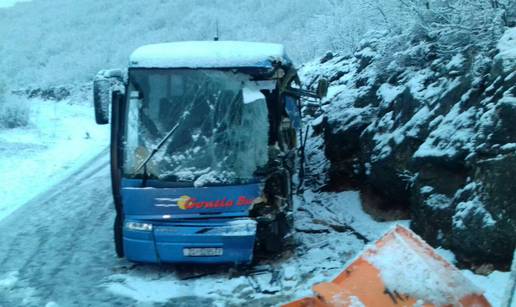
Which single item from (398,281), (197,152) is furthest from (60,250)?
→ (398,281)

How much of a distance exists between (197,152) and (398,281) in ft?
11.1

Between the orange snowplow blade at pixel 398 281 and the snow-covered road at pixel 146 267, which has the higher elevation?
the orange snowplow blade at pixel 398 281

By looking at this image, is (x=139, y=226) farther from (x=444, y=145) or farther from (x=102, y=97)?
(x=444, y=145)

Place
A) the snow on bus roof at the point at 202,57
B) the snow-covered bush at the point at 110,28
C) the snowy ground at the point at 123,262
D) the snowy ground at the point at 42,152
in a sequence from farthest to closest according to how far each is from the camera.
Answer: the snow-covered bush at the point at 110,28 < the snowy ground at the point at 42,152 < the snow on bus roof at the point at 202,57 < the snowy ground at the point at 123,262

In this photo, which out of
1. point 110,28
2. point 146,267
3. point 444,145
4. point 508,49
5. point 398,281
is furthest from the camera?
point 110,28

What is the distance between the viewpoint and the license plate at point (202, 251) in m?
6.19

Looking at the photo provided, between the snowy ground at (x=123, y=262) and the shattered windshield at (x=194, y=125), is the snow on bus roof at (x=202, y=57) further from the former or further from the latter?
the snowy ground at (x=123, y=262)

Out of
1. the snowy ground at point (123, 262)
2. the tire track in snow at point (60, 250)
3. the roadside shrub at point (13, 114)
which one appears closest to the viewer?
the snowy ground at point (123, 262)

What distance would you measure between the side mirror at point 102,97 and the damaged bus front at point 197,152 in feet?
0.04

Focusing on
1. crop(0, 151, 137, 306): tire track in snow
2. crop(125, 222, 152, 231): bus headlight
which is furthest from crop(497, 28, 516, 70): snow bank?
→ crop(0, 151, 137, 306): tire track in snow

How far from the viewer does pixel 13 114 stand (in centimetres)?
2108

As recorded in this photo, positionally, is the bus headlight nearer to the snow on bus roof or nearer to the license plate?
the license plate

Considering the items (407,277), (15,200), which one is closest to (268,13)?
→ (15,200)

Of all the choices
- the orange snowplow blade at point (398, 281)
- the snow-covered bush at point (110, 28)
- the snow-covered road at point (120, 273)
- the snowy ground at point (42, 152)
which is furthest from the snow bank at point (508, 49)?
the snow-covered bush at point (110, 28)
